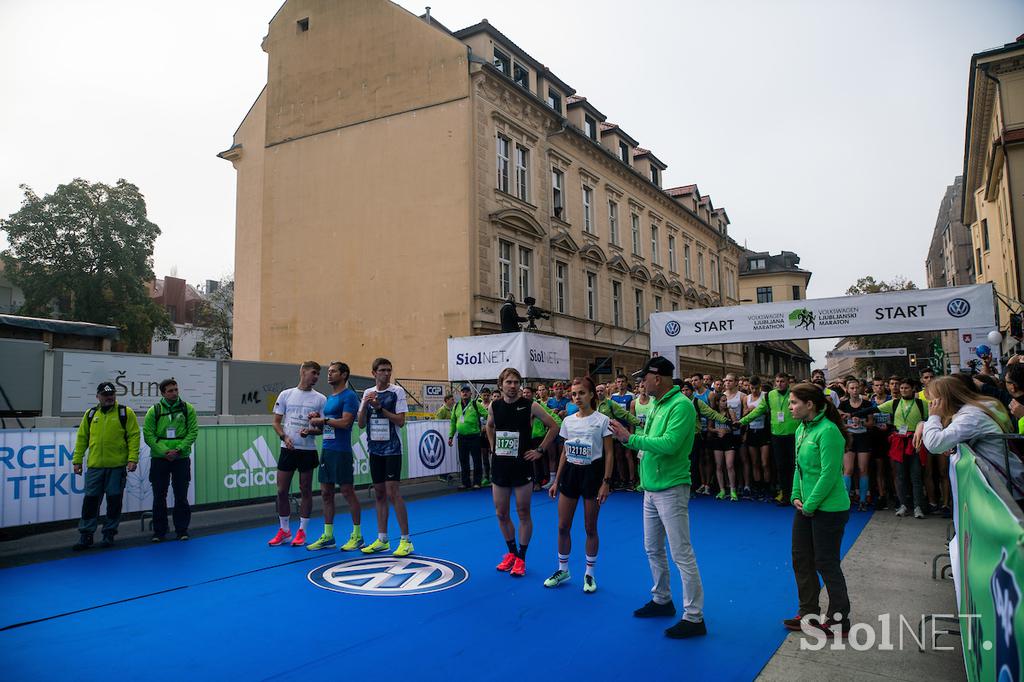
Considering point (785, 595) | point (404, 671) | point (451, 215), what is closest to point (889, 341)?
point (451, 215)

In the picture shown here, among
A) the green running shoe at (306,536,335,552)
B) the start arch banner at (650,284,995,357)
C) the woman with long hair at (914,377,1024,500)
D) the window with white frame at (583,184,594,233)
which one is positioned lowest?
the green running shoe at (306,536,335,552)

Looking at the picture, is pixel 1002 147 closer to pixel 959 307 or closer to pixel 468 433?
pixel 959 307

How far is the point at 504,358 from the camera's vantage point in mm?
15703

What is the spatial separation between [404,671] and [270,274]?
2487 centimetres

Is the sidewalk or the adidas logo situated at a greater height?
the adidas logo

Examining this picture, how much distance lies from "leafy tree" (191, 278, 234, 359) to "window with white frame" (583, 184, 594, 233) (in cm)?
3184

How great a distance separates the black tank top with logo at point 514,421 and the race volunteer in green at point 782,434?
5.49 metres

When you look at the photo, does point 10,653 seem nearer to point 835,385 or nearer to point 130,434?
point 130,434

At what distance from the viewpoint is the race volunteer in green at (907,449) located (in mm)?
9664

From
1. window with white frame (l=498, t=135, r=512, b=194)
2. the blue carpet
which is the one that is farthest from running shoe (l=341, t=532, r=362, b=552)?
window with white frame (l=498, t=135, r=512, b=194)

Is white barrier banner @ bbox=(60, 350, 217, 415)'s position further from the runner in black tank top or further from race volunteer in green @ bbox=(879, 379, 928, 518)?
race volunteer in green @ bbox=(879, 379, 928, 518)

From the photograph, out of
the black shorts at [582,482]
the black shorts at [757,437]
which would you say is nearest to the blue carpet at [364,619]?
the black shorts at [582,482]

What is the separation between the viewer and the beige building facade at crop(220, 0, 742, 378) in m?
23.0

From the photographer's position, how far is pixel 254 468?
1025 cm
